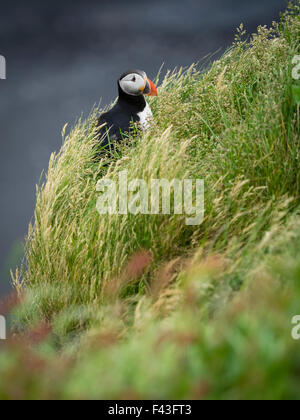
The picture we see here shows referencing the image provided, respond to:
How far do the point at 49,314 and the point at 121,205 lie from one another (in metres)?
1.28

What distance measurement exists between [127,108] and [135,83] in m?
0.34

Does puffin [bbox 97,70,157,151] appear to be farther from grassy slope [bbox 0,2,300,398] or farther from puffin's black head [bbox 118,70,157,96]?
grassy slope [bbox 0,2,300,398]

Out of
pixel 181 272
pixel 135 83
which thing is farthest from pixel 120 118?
pixel 181 272

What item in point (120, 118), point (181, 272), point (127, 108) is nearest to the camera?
point (181, 272)

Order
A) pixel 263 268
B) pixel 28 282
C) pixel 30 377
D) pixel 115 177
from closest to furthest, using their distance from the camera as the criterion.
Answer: pixel 30 377
pixel 263 268
pixel 115 177
pixel 28 282

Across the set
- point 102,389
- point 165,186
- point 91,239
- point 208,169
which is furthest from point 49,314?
point 102,389

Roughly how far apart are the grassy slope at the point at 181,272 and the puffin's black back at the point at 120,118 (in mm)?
221

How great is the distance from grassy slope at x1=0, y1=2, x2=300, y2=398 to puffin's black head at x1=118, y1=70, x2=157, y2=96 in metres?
0.63

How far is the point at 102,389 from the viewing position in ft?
5.26

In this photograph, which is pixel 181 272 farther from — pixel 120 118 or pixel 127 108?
pixel 127 108

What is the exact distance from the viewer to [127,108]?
20.2 feet

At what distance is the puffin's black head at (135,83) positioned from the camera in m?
6.07

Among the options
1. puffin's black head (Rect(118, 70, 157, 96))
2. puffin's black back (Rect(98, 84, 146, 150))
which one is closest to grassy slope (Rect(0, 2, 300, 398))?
puffin's black back (Rect(98, 84, 146, 150))

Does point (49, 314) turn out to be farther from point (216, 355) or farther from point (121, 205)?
point (216, 355)
